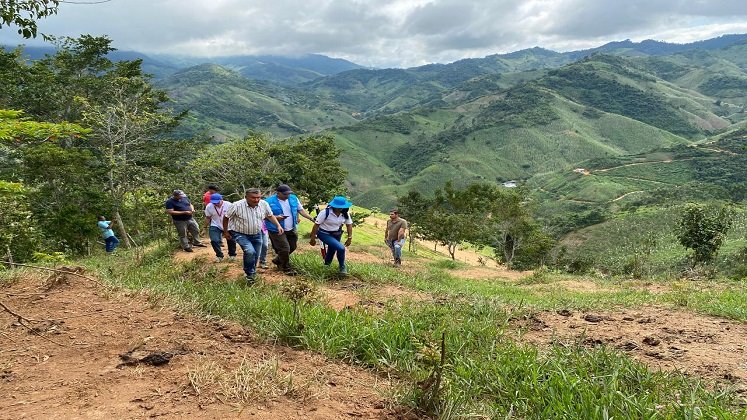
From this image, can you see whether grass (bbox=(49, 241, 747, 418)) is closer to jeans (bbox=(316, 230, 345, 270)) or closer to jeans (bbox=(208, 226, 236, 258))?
A: jeans (bbox=(316, 230, 345, 270))

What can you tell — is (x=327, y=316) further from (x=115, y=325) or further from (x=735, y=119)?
(x=735, y=119)

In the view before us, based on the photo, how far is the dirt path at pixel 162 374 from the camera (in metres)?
2.87

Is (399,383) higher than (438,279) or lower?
higher

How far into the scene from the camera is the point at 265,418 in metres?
2.78

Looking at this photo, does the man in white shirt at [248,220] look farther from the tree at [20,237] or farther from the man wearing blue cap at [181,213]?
the tree at [20,237]

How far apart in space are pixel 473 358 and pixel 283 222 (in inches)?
206

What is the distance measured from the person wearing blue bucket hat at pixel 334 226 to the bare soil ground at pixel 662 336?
3.63 metres

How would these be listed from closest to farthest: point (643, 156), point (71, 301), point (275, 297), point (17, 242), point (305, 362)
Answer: point (305, 362), point (71, 301), point (275, 297), point (17, 242), point (643, 156)

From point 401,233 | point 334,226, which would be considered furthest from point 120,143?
point 334,226

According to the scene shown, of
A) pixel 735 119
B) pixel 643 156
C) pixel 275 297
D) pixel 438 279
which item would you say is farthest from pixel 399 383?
pixel 735 119

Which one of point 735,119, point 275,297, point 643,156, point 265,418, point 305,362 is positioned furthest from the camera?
point 735,119

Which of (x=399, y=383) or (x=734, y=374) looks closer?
(x=399, y=383)

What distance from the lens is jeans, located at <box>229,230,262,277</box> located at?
705 centimetres

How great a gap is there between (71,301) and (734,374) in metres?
6.95
